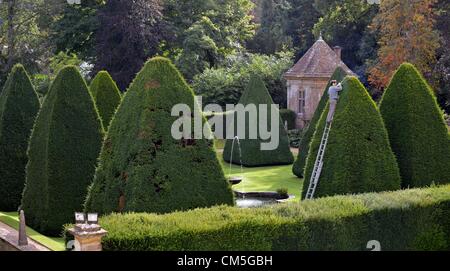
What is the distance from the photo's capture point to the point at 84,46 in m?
41.3

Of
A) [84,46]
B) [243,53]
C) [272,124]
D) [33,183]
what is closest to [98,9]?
[84,46]

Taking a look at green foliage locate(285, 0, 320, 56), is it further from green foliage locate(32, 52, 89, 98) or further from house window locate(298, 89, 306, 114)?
green foliage locate(32, 52, 89, 98)

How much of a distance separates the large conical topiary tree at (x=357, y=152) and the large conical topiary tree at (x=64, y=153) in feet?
16.9

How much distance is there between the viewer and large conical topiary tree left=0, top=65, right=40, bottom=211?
17.2 m

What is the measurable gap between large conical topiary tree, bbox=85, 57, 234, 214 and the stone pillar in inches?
101

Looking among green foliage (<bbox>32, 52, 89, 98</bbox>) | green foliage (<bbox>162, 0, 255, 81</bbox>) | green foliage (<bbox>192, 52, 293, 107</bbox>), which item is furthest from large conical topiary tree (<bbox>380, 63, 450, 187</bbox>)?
green foliage (<bbox>32, 52, 89, 98</bbox>)

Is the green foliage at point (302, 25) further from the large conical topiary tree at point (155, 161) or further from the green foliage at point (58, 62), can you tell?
the large conical topiary tree at point (155, 161)

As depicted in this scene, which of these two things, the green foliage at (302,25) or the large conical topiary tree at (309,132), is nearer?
the large conical topiary tree at (309,132)

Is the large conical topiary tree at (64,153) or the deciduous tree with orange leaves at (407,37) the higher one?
the deciduous tree with orange leaves at (407,37)

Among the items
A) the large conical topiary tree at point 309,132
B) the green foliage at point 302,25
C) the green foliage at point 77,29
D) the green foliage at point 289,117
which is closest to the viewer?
the large conical topiary tree at point 309,132

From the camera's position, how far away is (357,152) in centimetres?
1280

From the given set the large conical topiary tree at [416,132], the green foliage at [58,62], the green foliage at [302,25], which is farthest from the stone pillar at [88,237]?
the green foliage at [302,25]

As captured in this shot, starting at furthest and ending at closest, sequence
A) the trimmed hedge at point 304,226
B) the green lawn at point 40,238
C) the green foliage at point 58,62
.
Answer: the green foliage at point 58,62
the green lawn at point 40,238
the trimmed hedge at point 304,226

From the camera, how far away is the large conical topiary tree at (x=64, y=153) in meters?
14.3
